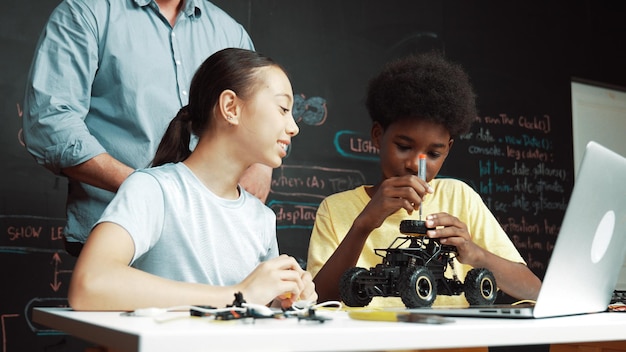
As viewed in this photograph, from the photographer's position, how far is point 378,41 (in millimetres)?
3652

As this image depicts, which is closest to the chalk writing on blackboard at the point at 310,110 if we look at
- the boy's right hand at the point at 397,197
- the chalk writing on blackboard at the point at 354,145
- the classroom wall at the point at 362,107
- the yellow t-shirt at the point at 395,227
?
the classroom wall at the point at 362,107

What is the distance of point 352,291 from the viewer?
134 centimetres

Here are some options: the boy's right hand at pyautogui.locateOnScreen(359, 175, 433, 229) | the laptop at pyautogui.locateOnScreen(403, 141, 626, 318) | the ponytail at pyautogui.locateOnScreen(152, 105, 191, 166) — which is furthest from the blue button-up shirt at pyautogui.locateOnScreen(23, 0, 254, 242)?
the laptop at pyautogui.locateOnScreen(403, 141, 626, 318)

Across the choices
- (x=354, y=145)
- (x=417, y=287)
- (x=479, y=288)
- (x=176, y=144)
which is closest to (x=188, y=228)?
(x=176, y=144)

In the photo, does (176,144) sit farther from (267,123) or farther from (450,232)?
(450,232)

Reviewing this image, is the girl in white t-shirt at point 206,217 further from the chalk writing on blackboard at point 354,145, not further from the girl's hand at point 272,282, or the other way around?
the chalk writing on blackboard at point 354,145

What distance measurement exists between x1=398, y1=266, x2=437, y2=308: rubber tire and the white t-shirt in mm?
360

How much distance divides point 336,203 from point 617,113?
10.8ft

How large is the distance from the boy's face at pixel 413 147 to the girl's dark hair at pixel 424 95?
0.10 ft

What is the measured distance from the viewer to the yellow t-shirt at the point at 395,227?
6.04 feet

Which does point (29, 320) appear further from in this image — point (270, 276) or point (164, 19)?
point (270, 276)

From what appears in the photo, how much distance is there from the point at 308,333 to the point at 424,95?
1327 mm

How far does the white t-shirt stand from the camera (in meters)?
1.26

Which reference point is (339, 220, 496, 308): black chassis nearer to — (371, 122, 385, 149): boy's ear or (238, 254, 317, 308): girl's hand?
(238, 254, 317, 308): girl's hand
